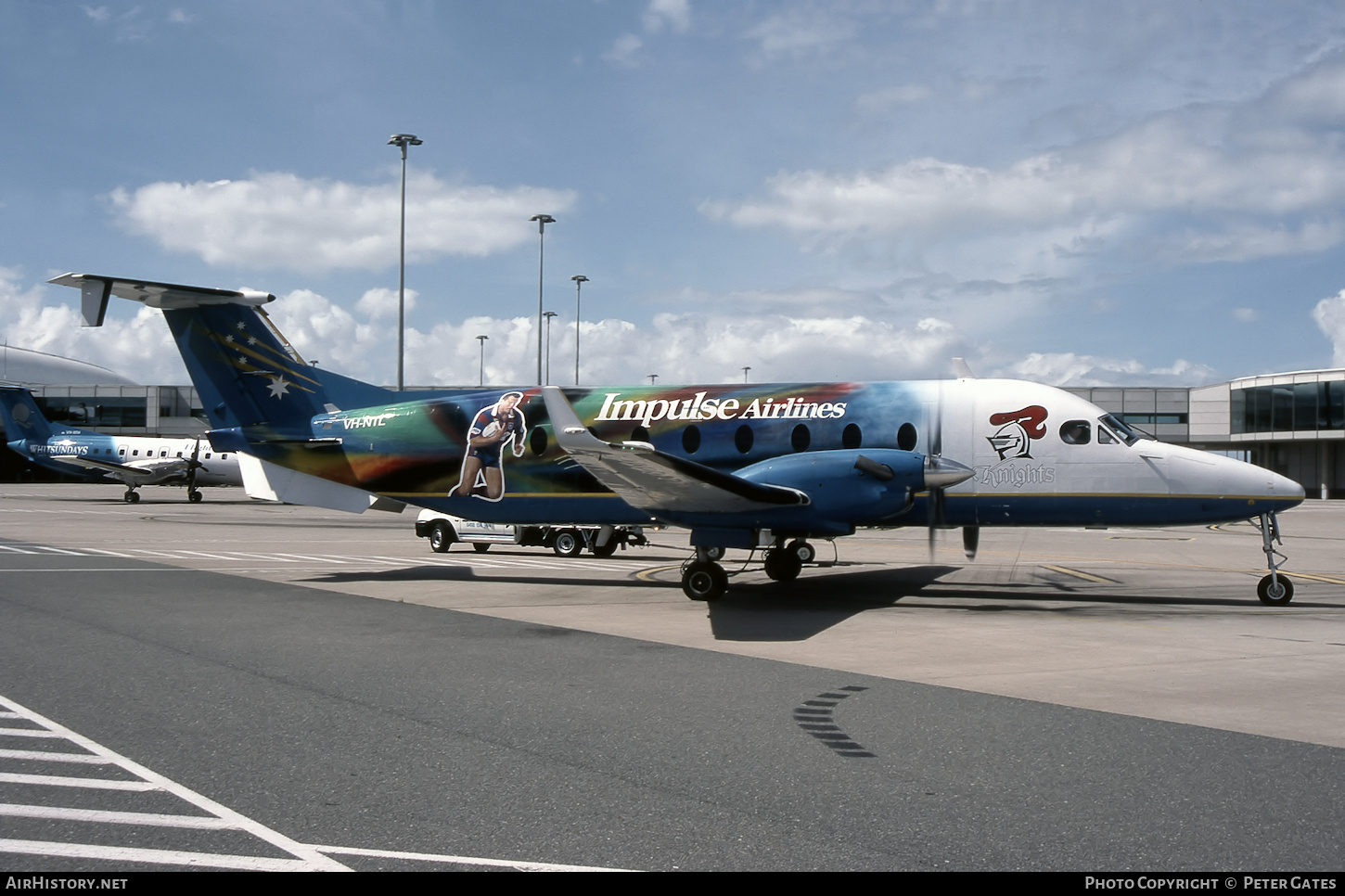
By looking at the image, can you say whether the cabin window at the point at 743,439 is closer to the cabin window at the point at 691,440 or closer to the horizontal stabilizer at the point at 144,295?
the cabin window at the point at 691,440

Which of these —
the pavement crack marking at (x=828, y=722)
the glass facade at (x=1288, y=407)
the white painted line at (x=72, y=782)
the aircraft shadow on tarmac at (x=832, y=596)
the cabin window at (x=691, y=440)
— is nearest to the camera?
the white painted line at (x=72, y=782)

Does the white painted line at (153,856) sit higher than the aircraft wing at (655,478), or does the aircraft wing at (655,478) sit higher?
the aircraft wing at (655,478)

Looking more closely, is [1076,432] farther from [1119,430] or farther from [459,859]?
[459,859]

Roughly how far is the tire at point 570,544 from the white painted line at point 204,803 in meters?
18.0

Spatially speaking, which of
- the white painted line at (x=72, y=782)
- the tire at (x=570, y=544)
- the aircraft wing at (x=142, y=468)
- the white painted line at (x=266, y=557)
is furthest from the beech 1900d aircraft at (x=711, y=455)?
the aircraft wing at (x=142, y=468)

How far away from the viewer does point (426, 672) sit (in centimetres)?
971

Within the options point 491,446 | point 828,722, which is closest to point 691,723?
point 828,722

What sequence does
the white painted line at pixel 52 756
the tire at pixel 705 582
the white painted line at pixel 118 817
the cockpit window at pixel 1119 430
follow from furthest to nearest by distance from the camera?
the cockpit window at pixel 1119 430, the tire at pixel 705 582, the white painted line at pixel 52 756, the white painted line at pixel 118 817

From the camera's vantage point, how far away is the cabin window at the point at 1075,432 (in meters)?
16.0

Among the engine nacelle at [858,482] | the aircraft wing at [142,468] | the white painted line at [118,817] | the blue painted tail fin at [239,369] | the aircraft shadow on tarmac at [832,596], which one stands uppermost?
the blue painted tail fin at [239,369]

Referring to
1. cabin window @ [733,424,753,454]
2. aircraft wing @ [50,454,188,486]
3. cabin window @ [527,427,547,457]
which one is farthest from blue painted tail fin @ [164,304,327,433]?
aircraft wing @ [50,454,188,486]
